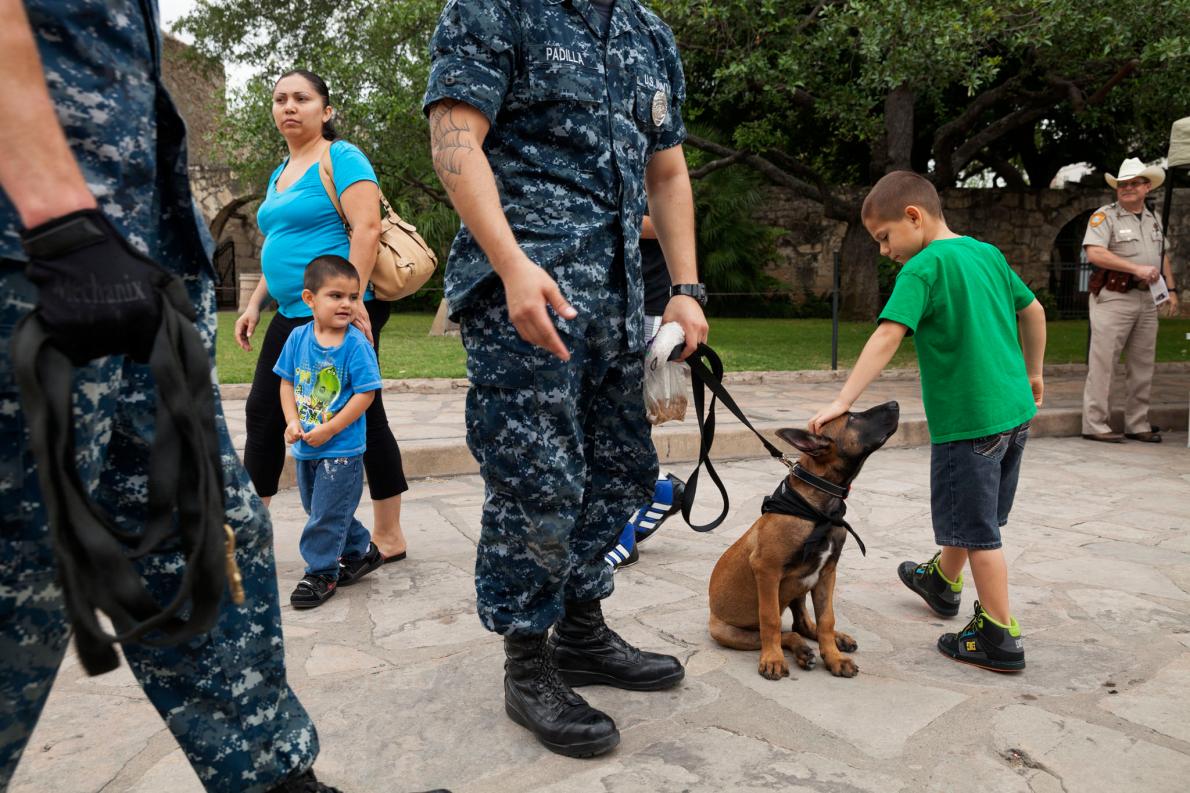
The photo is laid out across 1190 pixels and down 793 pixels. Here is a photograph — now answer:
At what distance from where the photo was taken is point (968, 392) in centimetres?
289

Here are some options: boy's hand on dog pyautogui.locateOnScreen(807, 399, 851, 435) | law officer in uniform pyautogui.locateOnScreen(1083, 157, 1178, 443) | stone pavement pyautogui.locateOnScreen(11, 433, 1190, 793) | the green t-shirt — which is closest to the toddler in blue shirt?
stone pavement pyautogui.locateOnScreen(11, 433, 1190, 793)

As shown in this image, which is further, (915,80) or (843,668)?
(915,80)

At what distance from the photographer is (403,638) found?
3062 mm

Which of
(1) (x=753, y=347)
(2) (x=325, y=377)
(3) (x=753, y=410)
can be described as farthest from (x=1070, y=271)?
(2) (x=325, y=377)

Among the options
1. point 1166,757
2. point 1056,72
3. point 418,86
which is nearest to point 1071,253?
point 1056,72

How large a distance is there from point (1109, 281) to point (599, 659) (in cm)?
622

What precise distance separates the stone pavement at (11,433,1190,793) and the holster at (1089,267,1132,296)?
3724mm

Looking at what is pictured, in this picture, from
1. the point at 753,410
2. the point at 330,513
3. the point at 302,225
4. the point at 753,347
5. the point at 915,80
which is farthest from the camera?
the point at 753,347

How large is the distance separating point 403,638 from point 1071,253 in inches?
957

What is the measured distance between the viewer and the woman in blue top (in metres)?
3.50

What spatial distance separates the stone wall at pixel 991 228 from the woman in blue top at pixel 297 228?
19.4 metres

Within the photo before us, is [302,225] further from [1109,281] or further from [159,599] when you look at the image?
[1109,281]

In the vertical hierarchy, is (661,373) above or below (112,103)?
below

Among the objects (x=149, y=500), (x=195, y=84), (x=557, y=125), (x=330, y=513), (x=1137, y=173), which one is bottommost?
(x=330, y=513)
